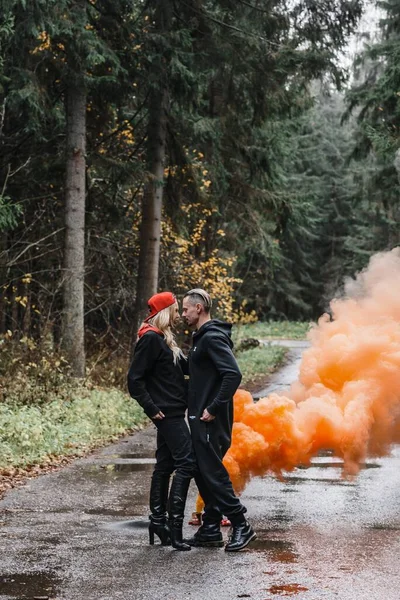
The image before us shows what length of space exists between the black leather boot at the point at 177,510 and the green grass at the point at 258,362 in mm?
16122

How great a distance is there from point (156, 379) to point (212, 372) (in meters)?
0.54

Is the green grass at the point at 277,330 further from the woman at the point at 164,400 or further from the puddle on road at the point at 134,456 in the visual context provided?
the woman at the point at 164,400

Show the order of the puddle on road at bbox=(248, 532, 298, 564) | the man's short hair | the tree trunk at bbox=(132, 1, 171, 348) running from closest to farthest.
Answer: the puddle on road at bbox=(248, 532, 298, 564) → the man's short hair → the tree trunk at bbox=(132, 1, 171, 348)

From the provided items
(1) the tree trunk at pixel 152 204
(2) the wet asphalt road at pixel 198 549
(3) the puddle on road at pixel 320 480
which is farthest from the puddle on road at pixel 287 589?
(1) the tree trunk at pixel 152 204

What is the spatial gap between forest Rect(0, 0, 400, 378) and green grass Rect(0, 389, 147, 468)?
1080 millimetres

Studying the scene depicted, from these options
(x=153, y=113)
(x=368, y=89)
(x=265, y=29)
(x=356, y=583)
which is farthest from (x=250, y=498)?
(x=368, y=89)

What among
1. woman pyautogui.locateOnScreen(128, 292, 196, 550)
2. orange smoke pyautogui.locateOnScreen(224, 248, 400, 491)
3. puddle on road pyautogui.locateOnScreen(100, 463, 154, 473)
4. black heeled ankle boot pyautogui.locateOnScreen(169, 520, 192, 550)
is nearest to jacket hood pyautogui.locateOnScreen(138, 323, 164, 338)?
woman pyautogui.locateOnScreen(128, 292, 196, 550)

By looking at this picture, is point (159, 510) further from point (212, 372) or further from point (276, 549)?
A: point (212, 372)

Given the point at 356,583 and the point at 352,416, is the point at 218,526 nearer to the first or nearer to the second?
the point at 356,583

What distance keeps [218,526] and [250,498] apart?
7.27 ft

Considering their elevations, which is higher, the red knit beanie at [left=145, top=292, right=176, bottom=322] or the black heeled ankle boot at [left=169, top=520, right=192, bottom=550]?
the red knit beanie at [left=145, top=292, right=176, bottom=322]

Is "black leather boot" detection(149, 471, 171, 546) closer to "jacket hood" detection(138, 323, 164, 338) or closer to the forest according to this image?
"jacket hood" detection(138, 323, 164, 338)

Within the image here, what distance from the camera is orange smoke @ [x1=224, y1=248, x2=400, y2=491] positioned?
8242 millimetres

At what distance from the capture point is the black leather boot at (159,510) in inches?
284
